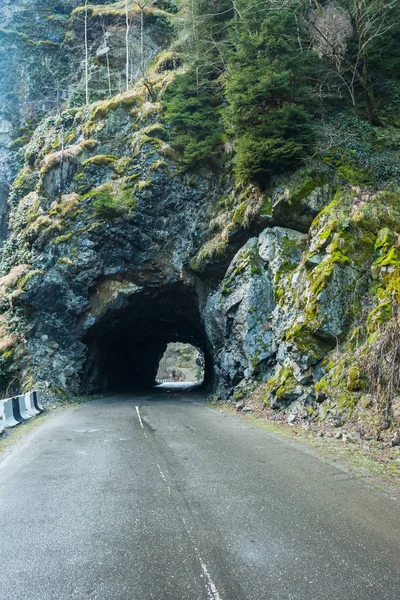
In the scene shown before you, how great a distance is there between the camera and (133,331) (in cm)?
2777

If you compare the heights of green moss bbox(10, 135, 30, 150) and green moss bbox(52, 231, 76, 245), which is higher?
green moss bbox(10, 135, 30, 150)

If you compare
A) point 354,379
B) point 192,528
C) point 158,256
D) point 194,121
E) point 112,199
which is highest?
point 194,121

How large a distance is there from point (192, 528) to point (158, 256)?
1712cm

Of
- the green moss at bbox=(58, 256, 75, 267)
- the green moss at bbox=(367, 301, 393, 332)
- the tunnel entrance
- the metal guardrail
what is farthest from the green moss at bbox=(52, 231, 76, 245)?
the tunnel entrance

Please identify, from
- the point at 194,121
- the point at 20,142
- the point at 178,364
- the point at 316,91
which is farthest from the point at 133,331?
the point at 178,364

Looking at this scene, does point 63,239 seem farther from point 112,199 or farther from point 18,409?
point 18,409

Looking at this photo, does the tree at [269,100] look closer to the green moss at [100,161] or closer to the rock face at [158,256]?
the rock face at [158,256]

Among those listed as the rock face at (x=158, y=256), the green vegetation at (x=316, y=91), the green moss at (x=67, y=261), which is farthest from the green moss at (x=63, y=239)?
the green vegetation at (x=316, y=91)

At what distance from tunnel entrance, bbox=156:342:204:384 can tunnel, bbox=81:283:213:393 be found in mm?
30142

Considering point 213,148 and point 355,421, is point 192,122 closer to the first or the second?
point 213,148

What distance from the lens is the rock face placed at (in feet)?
36.4

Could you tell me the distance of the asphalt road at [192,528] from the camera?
3140mm

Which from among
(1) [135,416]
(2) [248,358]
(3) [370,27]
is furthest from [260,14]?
(1) [135,416]

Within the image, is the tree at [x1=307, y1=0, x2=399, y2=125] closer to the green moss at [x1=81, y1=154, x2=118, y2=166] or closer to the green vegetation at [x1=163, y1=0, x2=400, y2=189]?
the green vegetation at [x1=163, y1=0, x2=400, y2=189]
